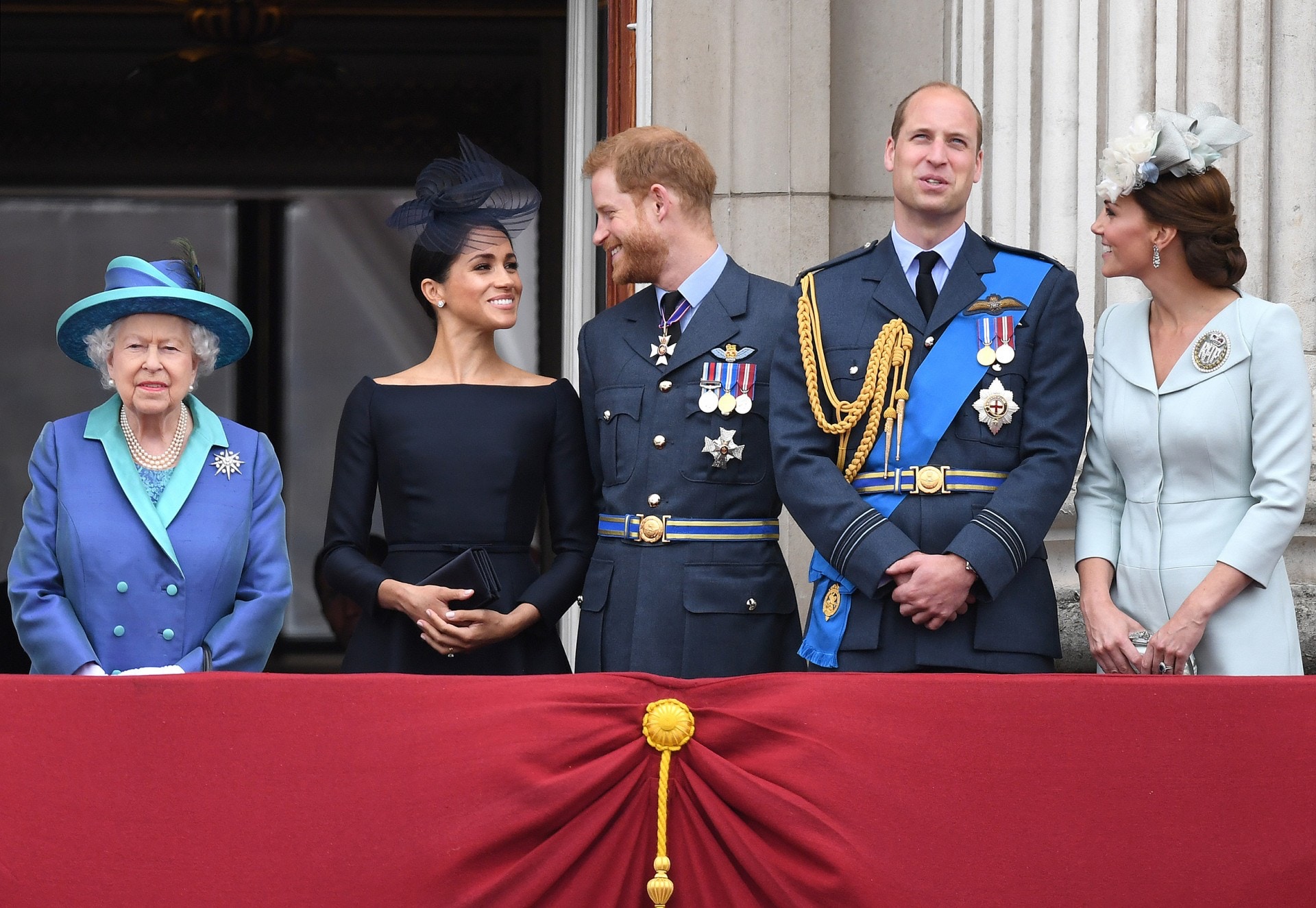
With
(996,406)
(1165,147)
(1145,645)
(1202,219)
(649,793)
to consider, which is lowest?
(649,793)

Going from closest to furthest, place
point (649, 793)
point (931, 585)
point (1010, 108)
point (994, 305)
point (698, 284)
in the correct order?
point (649, 793) → point (931, 585) → point (994, 305) → point (698, 284) → point (1010, 108)

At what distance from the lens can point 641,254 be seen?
3.54m

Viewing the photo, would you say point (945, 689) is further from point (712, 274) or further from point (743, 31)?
point (743, 31)

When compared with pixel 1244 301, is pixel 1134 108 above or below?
above

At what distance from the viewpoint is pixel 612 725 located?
258cm

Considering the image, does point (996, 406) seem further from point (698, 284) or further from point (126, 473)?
point (126, 473)

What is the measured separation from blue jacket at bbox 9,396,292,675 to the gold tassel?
0.98m

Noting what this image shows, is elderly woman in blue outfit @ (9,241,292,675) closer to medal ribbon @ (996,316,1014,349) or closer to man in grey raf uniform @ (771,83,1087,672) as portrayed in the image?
man in grey raf uniform @ (771,83,1087,672)

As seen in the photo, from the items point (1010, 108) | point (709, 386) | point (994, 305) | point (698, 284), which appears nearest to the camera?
point (994, 305)

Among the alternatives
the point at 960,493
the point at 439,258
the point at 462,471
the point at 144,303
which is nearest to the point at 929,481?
the point at 960,493

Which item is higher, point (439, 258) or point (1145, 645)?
point (439, 258)

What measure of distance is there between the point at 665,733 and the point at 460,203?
4.73 ft

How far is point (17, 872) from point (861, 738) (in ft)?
4.14

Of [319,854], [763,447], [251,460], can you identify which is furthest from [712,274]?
[319,854]
